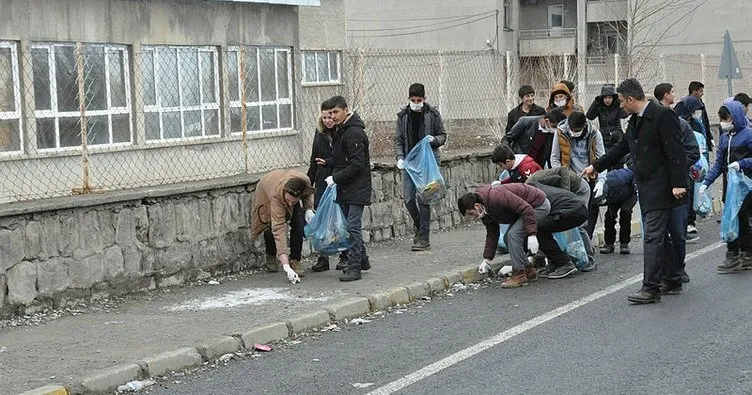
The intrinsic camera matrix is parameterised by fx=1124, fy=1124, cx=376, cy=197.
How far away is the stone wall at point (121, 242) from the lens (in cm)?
939

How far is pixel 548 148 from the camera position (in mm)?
12891

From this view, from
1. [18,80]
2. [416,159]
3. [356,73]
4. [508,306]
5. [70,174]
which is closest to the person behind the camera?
[508,306]

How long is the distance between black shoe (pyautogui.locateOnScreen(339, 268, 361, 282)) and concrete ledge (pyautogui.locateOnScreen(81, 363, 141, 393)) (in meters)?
3.70

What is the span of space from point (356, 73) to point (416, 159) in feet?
16.9

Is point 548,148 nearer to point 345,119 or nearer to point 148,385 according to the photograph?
point 345,119

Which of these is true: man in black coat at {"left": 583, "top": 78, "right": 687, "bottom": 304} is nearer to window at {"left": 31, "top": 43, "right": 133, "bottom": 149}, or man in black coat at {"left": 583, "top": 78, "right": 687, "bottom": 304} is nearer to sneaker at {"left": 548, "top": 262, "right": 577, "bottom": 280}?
sneaker at {"left": 548, "top": 262, "right": 577, "bottom": 280}

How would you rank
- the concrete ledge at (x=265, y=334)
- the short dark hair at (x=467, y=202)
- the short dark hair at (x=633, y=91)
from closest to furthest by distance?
1. the concrete ledge at (x=265, y=334)
2. the short dark hair at (x=633, y=91)
3. the short dark hair at (x=467, y=202)

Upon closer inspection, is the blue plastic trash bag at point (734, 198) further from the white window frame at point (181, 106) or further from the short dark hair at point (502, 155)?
the white window frame at point (181, 106)

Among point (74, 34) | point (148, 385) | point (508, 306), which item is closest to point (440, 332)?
point (508, 306)

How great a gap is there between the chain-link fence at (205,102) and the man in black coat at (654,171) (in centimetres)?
465

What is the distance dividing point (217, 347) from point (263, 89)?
566 inches

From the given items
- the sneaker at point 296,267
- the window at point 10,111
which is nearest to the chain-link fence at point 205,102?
the window at point 10,111

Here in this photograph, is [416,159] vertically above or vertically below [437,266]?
above

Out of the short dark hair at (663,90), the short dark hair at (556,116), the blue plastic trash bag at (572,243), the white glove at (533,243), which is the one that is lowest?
the blue plastic trash bag at (572,243)
